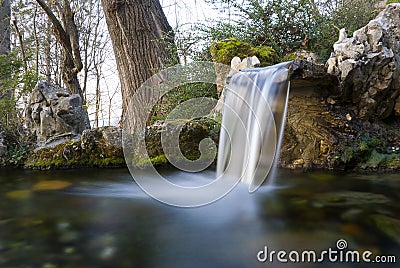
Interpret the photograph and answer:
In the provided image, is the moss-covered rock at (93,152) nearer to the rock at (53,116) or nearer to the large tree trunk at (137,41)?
the rock at (53,116)

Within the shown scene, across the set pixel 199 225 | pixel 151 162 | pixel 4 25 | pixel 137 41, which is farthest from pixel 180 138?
pixel 4 25

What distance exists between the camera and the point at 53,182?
4164 millimetres

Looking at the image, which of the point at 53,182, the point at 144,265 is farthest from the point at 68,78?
the point at 144,265

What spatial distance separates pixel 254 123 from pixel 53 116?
3.76 metres

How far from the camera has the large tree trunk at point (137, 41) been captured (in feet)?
19.3

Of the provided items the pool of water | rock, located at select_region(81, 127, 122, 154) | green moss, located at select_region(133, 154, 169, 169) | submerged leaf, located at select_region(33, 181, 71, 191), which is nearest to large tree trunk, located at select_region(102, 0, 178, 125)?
rock, located at select_region(81, 127, 122, 154)

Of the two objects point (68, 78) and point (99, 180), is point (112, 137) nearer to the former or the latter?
point (99, 180)

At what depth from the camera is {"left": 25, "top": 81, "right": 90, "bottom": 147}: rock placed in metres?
5.93

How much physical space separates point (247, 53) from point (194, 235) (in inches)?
150

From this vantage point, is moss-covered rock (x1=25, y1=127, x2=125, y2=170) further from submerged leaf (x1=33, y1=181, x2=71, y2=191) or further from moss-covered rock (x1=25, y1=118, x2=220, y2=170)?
submerged leaf (x1=33, y1=181, x2=71, y2=191)

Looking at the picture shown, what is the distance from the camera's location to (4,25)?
974 cm

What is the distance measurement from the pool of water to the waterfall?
0.37 meters

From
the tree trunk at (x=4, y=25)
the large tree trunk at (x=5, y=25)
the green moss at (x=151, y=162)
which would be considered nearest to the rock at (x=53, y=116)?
the green moss at (x=151, y=162)

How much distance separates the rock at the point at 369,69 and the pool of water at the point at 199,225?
104 centimetres
